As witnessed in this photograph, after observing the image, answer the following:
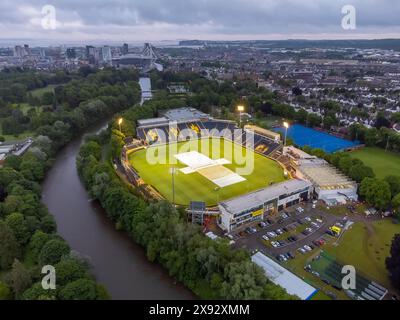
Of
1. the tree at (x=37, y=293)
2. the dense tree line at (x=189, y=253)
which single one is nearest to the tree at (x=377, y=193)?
the dense tree line at (x=189, y=253)

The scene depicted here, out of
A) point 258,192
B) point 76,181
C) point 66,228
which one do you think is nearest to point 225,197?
point 258,192

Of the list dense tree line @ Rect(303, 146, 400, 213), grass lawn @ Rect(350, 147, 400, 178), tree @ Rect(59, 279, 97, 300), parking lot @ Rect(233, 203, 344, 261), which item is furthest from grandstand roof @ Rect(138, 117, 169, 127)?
tree @ Rect(59, 279, 97, 300)

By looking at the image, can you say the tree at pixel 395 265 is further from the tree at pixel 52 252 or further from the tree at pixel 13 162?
the tree at pixel 13 162

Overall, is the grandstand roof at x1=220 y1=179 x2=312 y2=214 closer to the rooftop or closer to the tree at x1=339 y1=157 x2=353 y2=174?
the tree at x1=339 y1=157 x2=353 y2=174

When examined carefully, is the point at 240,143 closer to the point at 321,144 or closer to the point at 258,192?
the point at 321,144

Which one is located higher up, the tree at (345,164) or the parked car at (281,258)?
the tree at (345,164)
